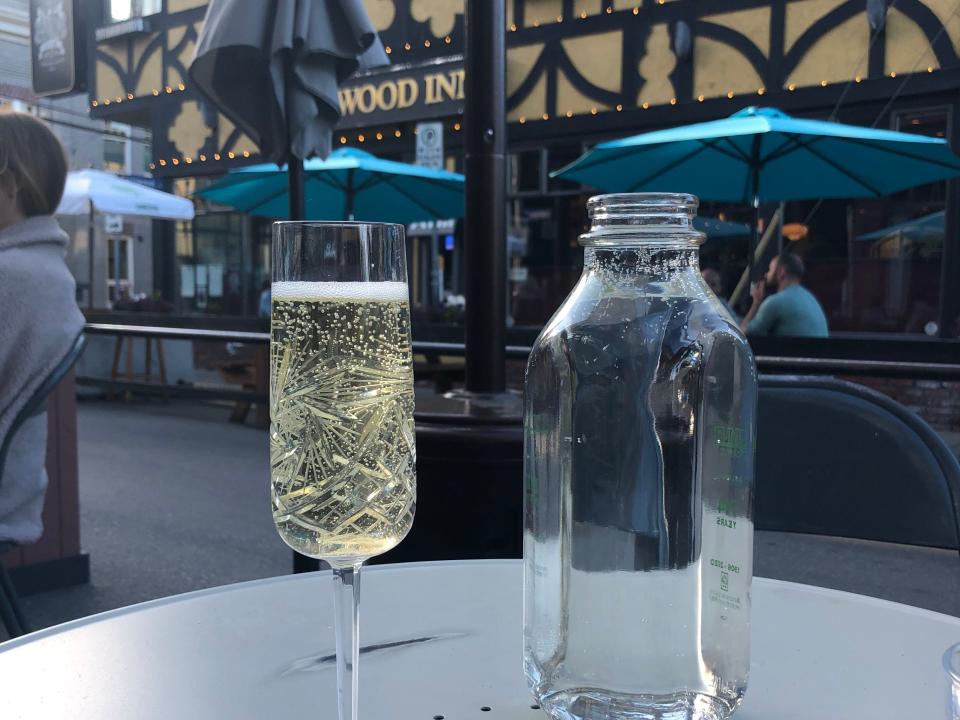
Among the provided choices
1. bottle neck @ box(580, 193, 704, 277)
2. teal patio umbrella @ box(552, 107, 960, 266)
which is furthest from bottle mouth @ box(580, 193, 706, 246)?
teal patio umbrella @ box(552, 107, 960, 266)

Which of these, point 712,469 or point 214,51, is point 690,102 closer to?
point 214,51

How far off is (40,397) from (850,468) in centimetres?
192

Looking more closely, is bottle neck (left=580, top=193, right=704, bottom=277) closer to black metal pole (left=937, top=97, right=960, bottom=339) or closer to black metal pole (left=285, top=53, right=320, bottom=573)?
black metal pole (left=285, top=53, right=320, bottom=573)

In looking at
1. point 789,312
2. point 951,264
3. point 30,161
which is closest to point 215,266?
point 789,312

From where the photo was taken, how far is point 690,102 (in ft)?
26.4

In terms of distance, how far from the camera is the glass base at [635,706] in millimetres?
723

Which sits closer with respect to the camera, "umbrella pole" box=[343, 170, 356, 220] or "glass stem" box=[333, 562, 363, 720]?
"glass stem" box=[333, 562, 363, 720]

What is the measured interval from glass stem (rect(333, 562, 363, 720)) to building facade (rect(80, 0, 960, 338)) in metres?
7.44

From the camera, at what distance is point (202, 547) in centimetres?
446

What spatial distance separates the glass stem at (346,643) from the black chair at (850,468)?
1018mm

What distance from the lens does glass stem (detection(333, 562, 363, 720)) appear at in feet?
2.16

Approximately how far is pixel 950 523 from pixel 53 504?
3.47 metres

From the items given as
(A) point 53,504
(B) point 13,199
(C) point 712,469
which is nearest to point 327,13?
(B) point 13,199

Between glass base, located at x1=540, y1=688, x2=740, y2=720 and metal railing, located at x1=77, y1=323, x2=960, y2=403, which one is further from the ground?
metal railing, located at x1=77, y1=323, x2=960, y2=403
